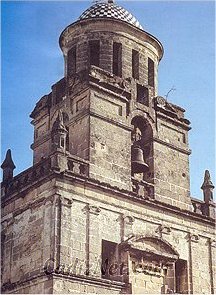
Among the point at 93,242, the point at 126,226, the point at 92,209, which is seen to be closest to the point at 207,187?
the point at 126,226

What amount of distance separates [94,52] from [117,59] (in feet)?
2.80

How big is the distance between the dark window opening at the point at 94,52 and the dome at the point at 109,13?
98 centimetres

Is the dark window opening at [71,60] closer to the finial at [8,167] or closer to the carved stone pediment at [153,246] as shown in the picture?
the finial at [8,167]

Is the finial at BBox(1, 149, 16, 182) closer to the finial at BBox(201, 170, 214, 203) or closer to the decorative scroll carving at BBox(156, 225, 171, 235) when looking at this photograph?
the decorative scroll carving at BBox(156, 225, 171, 235)

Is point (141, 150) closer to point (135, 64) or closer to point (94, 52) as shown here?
point (135, 64)

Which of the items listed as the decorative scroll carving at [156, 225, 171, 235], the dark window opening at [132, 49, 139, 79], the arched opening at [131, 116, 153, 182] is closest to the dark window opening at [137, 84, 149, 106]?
the dark window opening at [132, 49, 139, 79]

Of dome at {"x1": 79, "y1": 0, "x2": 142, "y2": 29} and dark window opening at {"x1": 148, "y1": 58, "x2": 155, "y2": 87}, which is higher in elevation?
dome at {"x1": 79, "y1": 0, "x2": 142, "y2": 29}

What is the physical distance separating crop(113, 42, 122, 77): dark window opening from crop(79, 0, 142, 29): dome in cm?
101

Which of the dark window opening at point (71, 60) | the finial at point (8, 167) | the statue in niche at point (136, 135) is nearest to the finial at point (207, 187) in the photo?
the statue in niche at point (136, 135)

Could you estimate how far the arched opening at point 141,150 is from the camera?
70.3ft

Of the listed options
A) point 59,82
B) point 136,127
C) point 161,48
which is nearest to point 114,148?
point 136,127

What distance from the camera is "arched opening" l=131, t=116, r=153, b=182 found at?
70.3ft

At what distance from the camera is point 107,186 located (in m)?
19.6

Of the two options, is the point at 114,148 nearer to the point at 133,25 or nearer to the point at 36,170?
the point at 36,170
